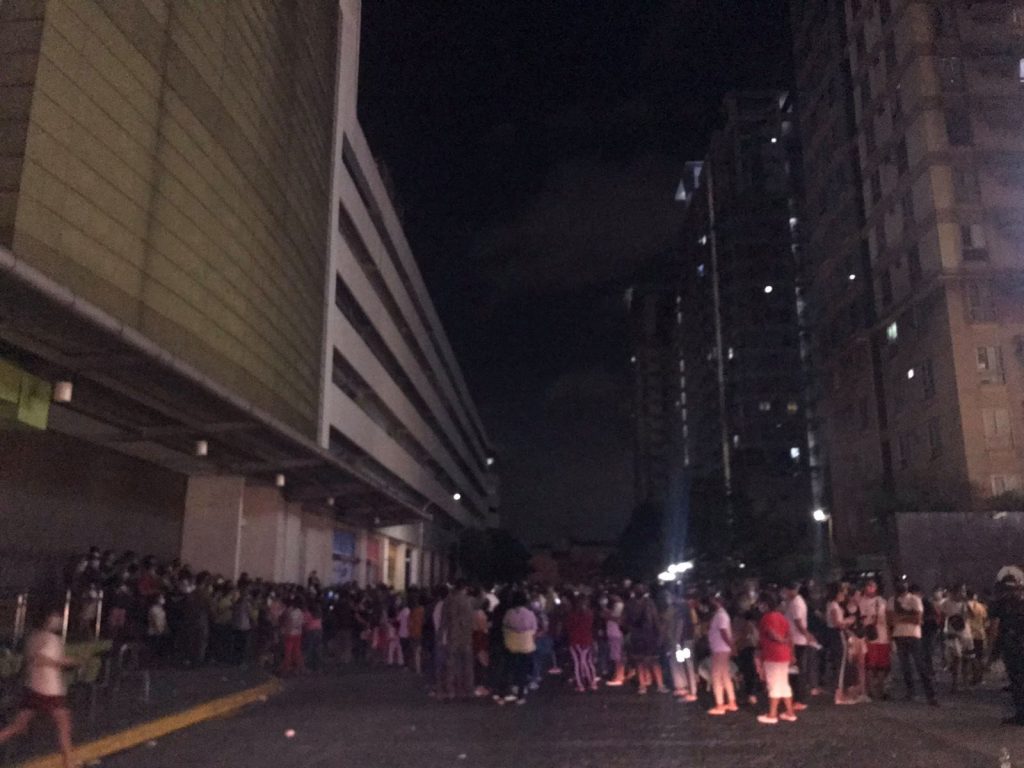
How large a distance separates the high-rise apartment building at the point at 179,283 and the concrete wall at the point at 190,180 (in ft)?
0.18

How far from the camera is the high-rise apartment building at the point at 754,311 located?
9050 cm

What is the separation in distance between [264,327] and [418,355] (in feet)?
118

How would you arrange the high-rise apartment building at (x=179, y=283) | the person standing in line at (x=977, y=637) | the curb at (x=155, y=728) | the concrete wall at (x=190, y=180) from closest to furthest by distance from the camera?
1. the curb at (x=155, y=728)
2. the high-rise apartment building at (x=179, y=283)
3. the concrete wall at (x=190, y=180)
4. the person standing in line at (x=977, y=637)

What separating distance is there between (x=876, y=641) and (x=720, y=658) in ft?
9.27

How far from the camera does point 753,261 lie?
317ft

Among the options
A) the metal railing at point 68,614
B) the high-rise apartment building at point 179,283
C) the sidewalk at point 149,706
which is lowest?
the sidewalk at point 149,706

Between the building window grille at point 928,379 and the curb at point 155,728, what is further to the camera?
the building window grille at point 928,379

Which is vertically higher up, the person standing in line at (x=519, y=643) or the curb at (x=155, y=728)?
the person standing in line at (x=519, y=643)

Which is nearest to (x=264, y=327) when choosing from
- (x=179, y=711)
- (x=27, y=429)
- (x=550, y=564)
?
(x=27, y=429)

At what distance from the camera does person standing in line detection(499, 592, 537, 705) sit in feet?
48.4

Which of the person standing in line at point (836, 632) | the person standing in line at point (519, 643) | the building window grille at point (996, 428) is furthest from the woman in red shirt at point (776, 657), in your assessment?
the building window grille at point (996, 428)

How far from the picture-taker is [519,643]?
14.8 m

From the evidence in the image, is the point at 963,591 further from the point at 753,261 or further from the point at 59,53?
the point at 753,261

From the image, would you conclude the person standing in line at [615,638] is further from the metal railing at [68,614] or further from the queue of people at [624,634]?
the metal railing at [68,614]
